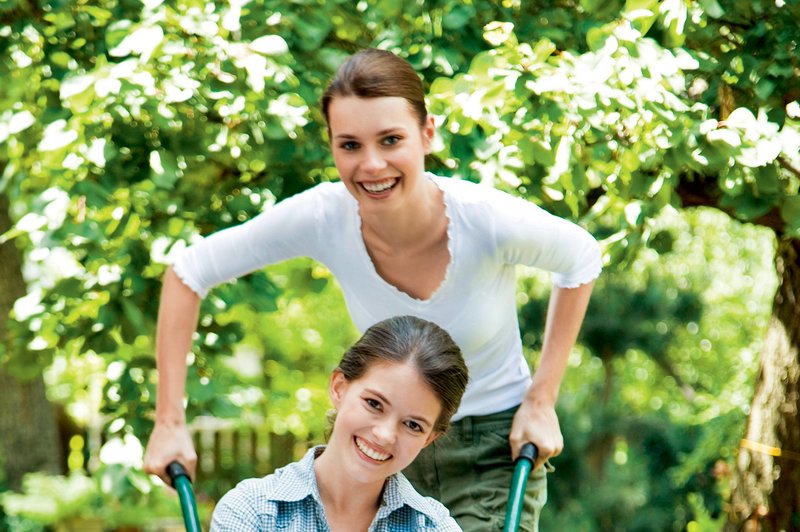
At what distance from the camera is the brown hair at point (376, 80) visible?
216 centimetres

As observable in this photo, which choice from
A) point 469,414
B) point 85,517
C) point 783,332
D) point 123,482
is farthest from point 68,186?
point 85,517

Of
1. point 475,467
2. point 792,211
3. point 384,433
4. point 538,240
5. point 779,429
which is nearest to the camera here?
point 384,433

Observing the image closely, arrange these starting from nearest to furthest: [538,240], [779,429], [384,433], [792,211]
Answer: [384,433] → [538,240] → [792,211] → [779,429]

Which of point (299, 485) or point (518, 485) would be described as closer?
point (299, 485)

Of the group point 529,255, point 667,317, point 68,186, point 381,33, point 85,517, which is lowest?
point 85,517

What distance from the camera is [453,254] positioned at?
228cm

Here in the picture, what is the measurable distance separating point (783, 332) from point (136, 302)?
6.90ft

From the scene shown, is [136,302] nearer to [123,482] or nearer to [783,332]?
[123,482]

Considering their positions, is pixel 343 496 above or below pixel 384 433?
below

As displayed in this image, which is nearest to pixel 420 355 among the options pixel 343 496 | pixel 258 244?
pixel 343 496

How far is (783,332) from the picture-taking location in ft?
13.5

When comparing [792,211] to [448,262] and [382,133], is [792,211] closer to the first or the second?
[448,262]

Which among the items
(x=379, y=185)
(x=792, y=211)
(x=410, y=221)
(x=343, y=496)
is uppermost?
(x=379, y=185)

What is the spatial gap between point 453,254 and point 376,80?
0.35 metres
